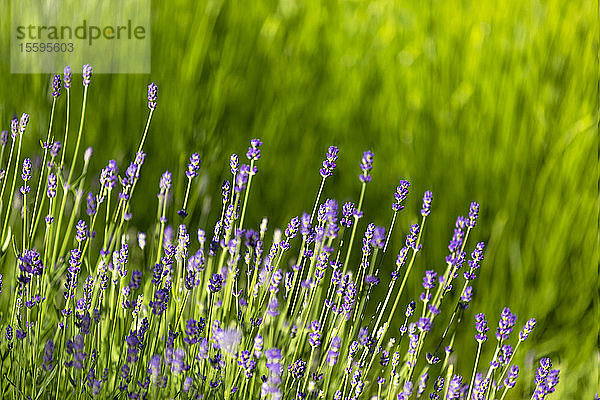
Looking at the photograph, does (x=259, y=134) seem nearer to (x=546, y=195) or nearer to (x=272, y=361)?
(x=546, y=195)

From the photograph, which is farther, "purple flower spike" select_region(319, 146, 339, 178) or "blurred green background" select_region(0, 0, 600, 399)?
"blurred green background" select_region(0, 0, 600, 399)

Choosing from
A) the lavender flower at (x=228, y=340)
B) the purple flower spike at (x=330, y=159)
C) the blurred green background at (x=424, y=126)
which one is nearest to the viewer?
the lavender flower at (x=228, y=340)

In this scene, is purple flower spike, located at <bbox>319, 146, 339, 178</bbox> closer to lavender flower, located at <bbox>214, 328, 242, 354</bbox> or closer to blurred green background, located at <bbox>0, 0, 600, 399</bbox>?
lavender flower, located at <bbox>214, 328, 242, 354</bbox>

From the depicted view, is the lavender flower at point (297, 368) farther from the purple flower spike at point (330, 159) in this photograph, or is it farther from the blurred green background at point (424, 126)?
the blurred green background at point (424, 126)

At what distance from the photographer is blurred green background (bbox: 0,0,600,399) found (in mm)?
2064

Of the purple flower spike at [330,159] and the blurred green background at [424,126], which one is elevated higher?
the blurred green background at [424,126]

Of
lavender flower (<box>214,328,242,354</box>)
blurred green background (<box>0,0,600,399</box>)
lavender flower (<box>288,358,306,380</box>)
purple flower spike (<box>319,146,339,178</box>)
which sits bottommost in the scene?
lavender flower (<box>288,358,306,380</box>)

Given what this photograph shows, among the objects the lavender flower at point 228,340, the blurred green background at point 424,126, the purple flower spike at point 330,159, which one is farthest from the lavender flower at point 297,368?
the blurred green background at point 424,126

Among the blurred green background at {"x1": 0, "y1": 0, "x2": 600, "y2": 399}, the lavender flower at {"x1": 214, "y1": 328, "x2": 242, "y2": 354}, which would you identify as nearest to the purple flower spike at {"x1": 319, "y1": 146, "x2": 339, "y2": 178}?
the lavender flower at {"x1": 214, "y1": 328, "x2": 242, "y2": 354}

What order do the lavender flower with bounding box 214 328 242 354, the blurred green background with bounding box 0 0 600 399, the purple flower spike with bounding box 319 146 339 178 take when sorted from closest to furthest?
1. the lavender flower with bounding box 214 328 242 354
2. the purple flower spike with bounding box 319 146 339 178
3. the blurred green background with bounding box 0 0 600 399

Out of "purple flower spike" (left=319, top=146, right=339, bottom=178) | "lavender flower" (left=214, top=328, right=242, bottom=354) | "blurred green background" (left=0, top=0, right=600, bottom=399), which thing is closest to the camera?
"lavender flower" (left=214, top=328, right=242, bottom=354)

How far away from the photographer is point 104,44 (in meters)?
2.20

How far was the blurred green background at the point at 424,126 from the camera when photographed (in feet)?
6.77

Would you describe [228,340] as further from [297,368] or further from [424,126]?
[424,126]
